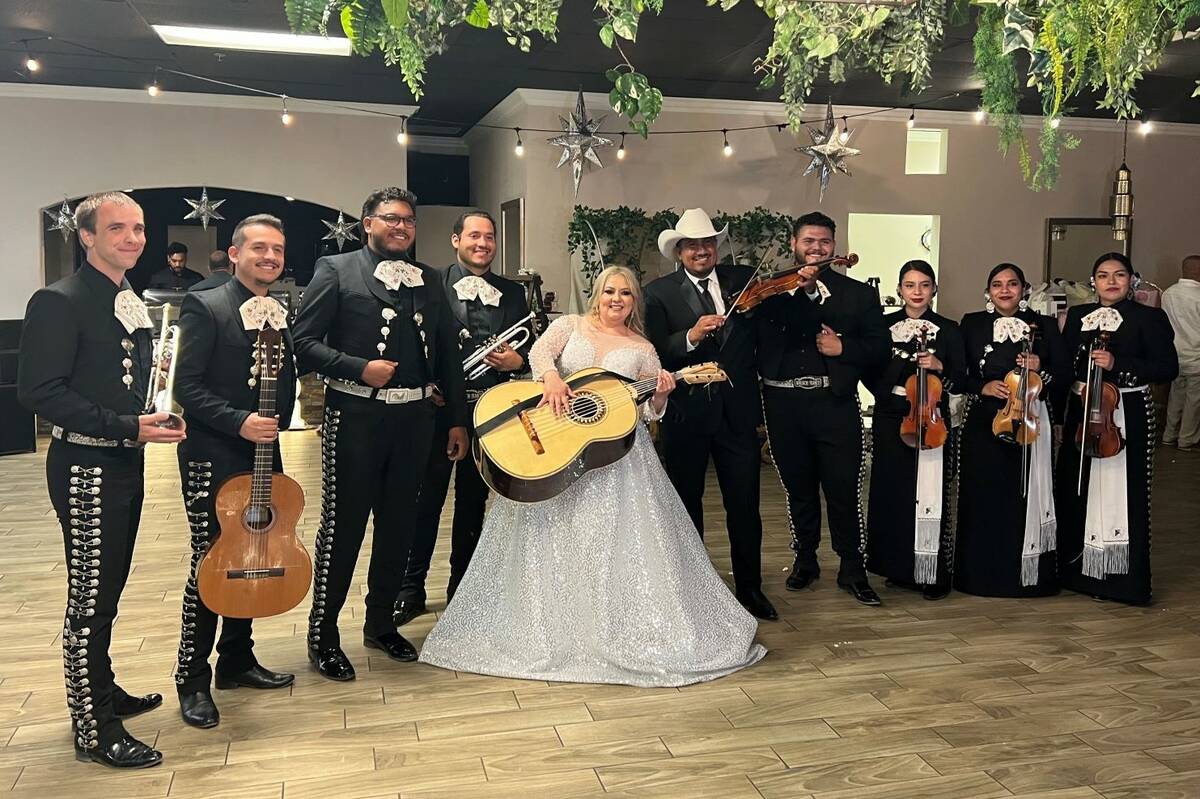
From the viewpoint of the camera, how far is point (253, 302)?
3189mm

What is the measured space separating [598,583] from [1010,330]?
2.25 m

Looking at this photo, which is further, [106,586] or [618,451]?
[618,451]

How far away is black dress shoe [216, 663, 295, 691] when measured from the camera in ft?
11.6

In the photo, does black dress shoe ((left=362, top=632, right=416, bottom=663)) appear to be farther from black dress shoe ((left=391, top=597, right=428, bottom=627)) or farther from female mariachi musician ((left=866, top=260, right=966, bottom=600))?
female mariachi musician ((left=866, top=260, right=966, bottom=600))

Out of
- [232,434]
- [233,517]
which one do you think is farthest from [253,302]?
[233,517]

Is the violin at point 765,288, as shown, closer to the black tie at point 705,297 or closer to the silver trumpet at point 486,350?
the black tie at point 705,297

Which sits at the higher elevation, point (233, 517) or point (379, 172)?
point (379, 172)

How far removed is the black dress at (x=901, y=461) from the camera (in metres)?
4.58

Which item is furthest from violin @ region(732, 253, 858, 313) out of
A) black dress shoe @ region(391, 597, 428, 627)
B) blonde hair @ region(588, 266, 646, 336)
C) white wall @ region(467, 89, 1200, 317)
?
white wall @ region(467, 89, 1200, 317)

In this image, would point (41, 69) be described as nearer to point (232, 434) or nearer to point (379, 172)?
point (379, 172)

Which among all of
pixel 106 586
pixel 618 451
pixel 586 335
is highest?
pixel 586 335

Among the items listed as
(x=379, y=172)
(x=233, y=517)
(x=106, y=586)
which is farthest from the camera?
(x=379, y=172)

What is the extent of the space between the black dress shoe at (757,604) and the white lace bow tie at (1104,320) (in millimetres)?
1908

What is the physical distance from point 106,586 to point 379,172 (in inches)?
301
